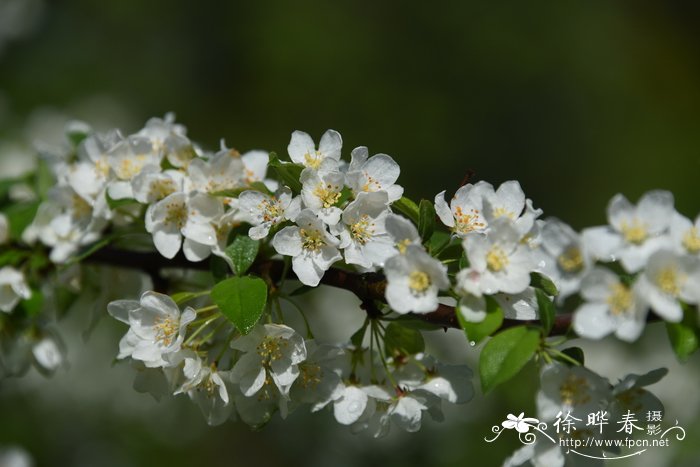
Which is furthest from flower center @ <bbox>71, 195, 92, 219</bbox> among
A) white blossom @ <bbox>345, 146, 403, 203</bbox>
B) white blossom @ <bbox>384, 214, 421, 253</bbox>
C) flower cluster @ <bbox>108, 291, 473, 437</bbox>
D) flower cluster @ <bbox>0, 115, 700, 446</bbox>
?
white blossom @ <bbox>384, 214, 421, 253</bbox>

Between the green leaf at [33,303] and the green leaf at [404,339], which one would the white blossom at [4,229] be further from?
the green leaf at [404,339]

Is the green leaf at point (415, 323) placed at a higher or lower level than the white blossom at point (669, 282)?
lower

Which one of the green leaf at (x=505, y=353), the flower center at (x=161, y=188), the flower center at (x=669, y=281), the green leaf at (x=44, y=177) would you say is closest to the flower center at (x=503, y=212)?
the green leaf at (x=505, y=353)

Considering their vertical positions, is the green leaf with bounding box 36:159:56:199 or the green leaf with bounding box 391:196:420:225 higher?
the green leaf with bounding box 391:196:420:225

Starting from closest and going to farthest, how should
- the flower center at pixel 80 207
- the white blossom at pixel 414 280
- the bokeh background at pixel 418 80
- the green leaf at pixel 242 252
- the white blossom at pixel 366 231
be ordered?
the white blossom at pixel 414 280 → the white blossom at pixel 366 231 → the green leaf at pixel 242 252 → the flower center at pixel 80 207 → the bokeh background at pixel 418 80

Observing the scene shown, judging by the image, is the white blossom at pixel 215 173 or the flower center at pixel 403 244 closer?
the flower center at pixel 403 244

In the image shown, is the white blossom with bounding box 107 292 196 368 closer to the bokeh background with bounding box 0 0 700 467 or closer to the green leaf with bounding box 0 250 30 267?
the green leaf with bounding box 0 250 30 267

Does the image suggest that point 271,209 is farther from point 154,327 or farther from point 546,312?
point 546,312
